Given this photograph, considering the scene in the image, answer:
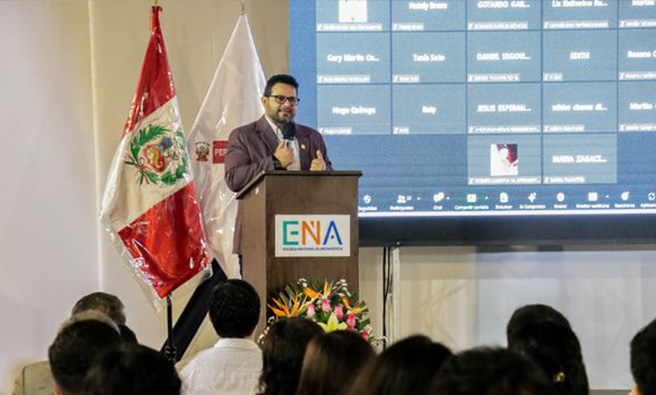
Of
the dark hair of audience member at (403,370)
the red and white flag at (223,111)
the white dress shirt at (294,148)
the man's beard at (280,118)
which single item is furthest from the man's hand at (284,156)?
the dark hair of audience member at (403,370)

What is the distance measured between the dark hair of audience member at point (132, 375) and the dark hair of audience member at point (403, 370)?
0.41 metres

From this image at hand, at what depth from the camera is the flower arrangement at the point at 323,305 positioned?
310cm

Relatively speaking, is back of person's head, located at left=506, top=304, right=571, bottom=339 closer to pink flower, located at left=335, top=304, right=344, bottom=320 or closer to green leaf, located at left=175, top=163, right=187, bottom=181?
pink flower, located at left=335, top=304, right=344, bottom=320

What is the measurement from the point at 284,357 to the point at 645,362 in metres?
0.80

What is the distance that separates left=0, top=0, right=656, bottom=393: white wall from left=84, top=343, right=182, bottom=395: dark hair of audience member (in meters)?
3.79

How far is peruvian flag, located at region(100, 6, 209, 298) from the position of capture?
482cm

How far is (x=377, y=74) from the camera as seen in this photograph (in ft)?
17.0

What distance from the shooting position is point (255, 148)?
4203 mm

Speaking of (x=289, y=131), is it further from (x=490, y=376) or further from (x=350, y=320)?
(x=490, y=376)

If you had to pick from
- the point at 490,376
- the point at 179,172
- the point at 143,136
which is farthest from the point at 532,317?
the point at 143,136

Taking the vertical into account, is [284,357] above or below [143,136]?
below

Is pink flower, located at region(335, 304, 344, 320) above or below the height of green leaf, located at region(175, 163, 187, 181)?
below

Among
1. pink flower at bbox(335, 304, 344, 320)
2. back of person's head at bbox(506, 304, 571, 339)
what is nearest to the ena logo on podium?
pink flower at bbox(335, 304, 344, 320)

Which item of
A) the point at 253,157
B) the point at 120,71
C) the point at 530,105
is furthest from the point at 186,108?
the point at 530,105
